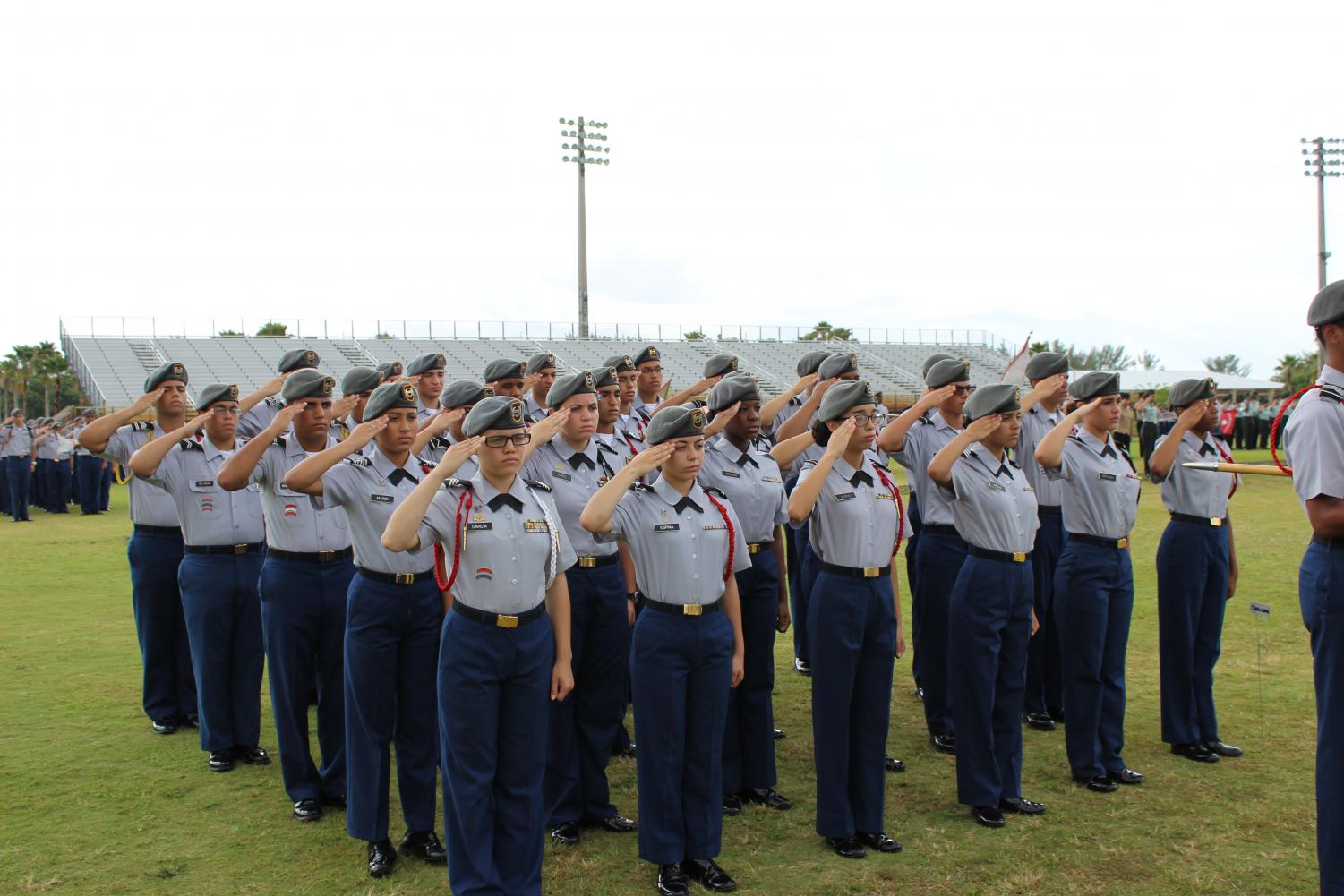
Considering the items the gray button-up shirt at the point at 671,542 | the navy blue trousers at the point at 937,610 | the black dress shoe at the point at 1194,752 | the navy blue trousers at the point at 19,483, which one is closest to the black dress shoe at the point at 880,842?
the gray button-up shirt at the point at 671,542

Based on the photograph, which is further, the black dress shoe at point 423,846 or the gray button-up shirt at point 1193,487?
the gray button-up shirt at point 1193,487

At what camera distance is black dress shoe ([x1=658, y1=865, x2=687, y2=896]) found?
4344 millimetres

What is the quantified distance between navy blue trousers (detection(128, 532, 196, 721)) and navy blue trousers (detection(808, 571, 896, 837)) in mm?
4271

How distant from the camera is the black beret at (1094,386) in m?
5.93

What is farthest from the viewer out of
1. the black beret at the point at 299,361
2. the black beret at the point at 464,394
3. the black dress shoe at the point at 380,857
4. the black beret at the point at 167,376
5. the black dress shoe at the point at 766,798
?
the black beret at the point at 167,376

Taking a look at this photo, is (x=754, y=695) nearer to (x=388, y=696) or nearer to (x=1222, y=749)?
(x=388, y=696)

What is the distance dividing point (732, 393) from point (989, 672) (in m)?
1.95

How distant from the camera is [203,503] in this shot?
6.13 metres

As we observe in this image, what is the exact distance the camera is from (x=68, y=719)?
6852mm

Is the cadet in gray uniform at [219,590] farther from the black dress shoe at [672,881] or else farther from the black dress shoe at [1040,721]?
the black dress shoe at [1040,721]

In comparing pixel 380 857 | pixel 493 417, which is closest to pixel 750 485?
pixel 493 417

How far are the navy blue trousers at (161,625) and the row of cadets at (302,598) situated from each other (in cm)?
177

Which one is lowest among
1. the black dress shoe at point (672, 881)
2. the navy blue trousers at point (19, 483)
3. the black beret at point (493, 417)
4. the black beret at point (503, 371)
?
the navy blue trousers at point (19, 483)

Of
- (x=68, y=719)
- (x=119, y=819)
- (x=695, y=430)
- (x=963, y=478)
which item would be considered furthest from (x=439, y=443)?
(x=68, y=719)
